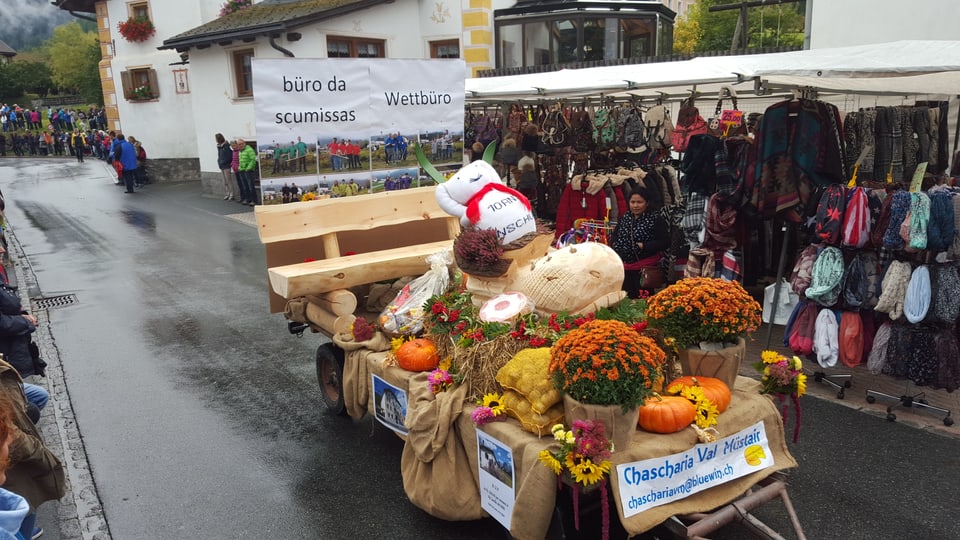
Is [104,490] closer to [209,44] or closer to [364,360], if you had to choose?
[364,360]

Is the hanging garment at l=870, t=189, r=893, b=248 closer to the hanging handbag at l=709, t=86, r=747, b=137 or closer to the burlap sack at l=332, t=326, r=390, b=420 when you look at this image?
the hanging handbag at l=709, t=86, r=747, b=137

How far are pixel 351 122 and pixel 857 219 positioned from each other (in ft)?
13.7

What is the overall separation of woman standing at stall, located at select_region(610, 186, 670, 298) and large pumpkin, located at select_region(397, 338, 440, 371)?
10.2 ft

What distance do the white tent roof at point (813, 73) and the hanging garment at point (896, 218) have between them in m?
1.19

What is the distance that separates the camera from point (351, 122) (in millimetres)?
5918

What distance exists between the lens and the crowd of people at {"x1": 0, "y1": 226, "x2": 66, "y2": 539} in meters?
2.58

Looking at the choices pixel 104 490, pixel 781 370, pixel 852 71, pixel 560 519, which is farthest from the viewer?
pixel 852 71

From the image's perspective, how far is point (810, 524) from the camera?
3.98m

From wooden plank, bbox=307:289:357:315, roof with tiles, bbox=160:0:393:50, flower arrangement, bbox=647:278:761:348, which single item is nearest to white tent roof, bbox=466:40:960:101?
flower arrangement, bbox=647:278:761:348

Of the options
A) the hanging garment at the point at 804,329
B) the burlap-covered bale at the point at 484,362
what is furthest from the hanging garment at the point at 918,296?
the burlap-covered bale at the point at 484,362

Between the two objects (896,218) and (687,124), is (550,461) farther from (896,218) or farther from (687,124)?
(687,124)

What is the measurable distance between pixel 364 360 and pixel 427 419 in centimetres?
103

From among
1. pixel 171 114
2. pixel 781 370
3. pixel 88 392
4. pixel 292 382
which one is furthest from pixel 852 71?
pixel 171 114

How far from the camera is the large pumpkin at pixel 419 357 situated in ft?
14.2
